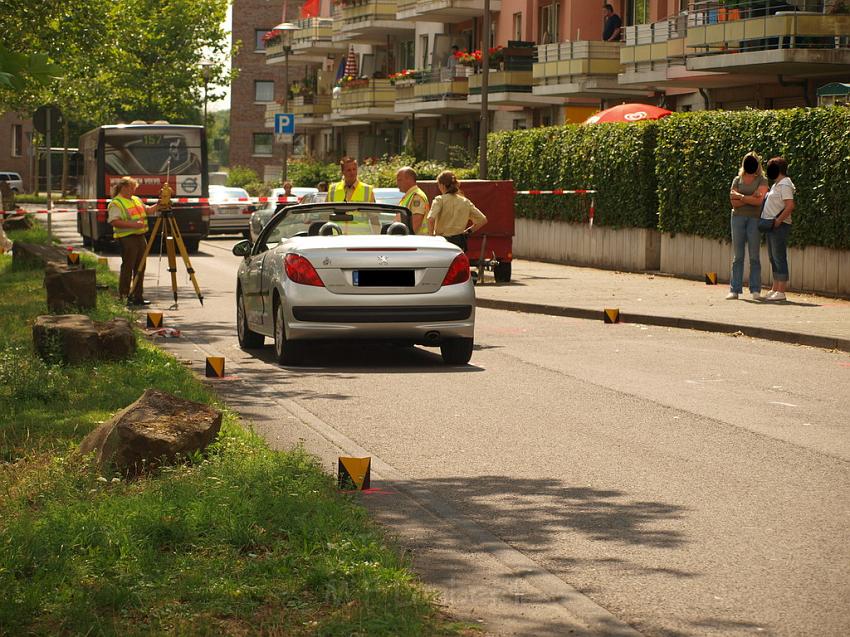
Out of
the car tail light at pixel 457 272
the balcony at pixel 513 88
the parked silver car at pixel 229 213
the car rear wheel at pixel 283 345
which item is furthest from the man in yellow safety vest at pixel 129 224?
the balcony at pixel 513 88

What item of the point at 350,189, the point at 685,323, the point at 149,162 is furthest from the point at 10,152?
the point at 685,323

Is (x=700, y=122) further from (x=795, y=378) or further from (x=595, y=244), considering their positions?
(x=795, y=378)

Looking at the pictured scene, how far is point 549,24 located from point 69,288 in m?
35.4

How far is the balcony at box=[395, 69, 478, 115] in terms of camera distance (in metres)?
59.1

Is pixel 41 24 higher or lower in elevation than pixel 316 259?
higher

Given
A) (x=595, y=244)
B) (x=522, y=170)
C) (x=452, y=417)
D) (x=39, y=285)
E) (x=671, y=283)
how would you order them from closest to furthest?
(x=452, y=417), (x=39, y=285), (x=671, y=283), (x=595, y=244), (x=522, y=170)

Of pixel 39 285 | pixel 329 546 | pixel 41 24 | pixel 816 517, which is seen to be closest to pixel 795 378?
pixel 816 517

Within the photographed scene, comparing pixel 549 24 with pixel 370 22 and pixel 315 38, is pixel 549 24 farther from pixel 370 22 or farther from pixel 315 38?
pixel 315 38

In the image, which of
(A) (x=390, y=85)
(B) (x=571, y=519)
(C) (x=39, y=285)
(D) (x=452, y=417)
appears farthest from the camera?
(A) (x=390, y=85)

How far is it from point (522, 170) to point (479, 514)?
95.6 feet

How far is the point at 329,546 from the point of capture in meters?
6.51

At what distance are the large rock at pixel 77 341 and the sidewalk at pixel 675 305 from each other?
7363mm

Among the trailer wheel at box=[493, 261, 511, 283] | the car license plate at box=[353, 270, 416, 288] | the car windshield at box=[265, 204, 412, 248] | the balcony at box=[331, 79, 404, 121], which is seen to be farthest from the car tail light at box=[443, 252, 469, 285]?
the balcony at box=[331, 79, 404, 121]

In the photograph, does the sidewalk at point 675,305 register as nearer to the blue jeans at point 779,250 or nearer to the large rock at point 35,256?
the blue jeans at point 779,250
